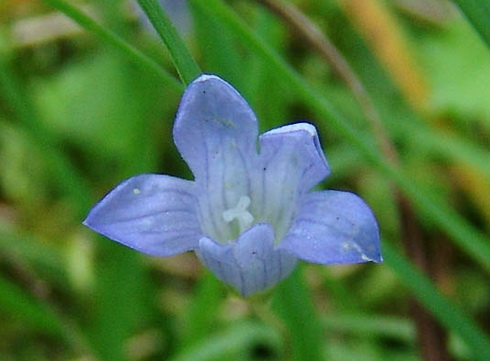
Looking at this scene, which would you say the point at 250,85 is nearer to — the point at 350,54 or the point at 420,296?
the point at 420,296

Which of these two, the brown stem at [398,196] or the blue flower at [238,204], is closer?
the blue flower at [238,204]

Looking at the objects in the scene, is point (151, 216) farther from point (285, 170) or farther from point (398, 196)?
point (398, 196)

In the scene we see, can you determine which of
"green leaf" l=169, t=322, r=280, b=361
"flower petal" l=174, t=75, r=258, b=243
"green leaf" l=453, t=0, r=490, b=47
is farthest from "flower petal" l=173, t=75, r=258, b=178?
"green leaf" l=169, t=322, r=280, b=361

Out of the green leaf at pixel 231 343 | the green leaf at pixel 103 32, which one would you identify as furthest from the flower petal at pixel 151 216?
the green leaf at pixel 231 343

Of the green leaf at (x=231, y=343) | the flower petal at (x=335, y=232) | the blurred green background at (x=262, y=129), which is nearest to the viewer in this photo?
the flower petal at (x=335, y=232)

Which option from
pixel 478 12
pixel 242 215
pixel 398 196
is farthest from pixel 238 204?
pixel 398 196

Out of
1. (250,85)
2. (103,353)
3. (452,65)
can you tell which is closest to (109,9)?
(250,85)

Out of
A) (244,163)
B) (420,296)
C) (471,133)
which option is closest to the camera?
(244,163)

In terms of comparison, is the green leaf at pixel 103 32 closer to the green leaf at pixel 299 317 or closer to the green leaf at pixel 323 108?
the green leaf at pixel 323 108
